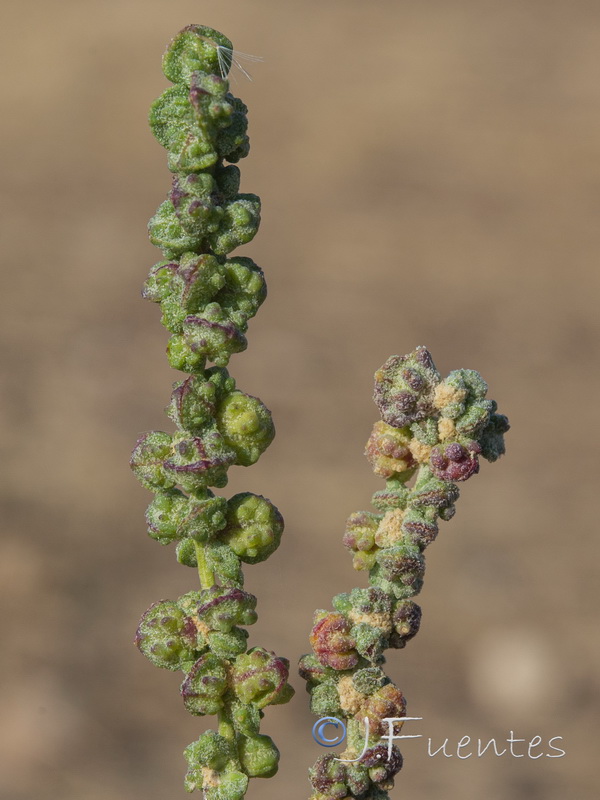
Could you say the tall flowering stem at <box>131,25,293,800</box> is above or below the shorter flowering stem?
above

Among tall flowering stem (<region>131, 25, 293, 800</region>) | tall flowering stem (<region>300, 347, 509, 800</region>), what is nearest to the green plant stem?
tall flowering stem (<region>131, 25, 293, 800</region>)

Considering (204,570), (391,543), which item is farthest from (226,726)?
(391,543)

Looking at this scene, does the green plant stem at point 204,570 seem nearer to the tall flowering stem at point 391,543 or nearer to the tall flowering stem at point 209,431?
the tall flowering stem at point 209,431

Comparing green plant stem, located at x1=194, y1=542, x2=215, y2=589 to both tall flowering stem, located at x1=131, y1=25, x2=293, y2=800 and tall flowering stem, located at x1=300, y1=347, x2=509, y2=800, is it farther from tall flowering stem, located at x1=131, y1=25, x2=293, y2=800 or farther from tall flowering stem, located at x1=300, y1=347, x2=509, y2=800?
tall flowering stem, located at x1=300, y1=347, x2=509, y2=800

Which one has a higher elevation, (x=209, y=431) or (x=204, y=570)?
(x=209, y=431)

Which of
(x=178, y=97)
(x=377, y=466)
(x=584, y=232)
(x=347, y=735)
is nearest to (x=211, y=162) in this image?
(x=178, y=97)

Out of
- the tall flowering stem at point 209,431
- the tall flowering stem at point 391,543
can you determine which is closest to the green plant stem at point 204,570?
the tall flowering stem at point 209,431

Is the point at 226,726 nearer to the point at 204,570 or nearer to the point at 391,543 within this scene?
the point at 204,570
